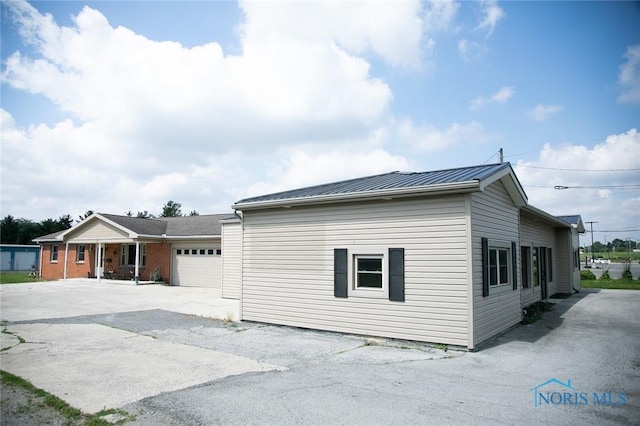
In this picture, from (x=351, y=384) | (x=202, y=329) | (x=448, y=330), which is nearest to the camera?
(x=351, y=384)

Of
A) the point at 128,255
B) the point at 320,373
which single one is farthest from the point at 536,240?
the point at 128,255

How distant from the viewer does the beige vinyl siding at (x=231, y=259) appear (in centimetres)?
1769

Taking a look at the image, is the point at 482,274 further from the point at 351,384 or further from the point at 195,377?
the point at 195,377

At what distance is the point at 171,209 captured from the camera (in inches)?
2842

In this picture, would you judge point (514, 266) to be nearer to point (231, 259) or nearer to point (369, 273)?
point (369, 273)

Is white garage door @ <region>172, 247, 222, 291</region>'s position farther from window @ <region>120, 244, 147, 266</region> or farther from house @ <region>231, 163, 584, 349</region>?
house @ <region>231, 163, 584, 349</region>

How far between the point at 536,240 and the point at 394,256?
916cm

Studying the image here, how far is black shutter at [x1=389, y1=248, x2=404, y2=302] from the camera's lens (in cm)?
868

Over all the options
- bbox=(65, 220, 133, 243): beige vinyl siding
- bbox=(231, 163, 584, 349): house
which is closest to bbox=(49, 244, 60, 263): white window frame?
bbox=(65, 220, 133, 243): beige vinyl siding

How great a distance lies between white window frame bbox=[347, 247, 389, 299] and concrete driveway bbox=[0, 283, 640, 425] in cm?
97

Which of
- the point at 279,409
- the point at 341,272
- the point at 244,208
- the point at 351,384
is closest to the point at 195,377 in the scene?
the point at 279,409

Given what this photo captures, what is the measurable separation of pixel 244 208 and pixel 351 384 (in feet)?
21.8

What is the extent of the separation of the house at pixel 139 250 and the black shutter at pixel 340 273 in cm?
1223

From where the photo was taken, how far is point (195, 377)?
626 centimetres
